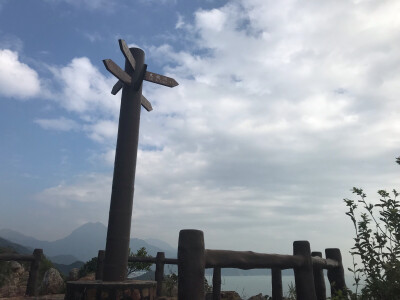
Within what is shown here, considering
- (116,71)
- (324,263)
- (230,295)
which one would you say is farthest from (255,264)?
(230,295)

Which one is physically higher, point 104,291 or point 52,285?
point 104,291

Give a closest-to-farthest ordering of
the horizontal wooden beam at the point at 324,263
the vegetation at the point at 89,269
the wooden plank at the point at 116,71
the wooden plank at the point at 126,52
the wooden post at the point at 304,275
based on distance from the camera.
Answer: the wooden post at the point at 304,275 → the horizontal wooden beam at the point at 324,263 → the wooden plank at the point at 116,71 → the wooden plank at the point at 126,52 → the vegetation at the point at 89,269

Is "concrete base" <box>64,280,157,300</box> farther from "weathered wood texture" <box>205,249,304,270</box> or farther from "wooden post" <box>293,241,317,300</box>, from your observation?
"wooden post" <box>293,241,317,300</box>

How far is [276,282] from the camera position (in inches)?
176

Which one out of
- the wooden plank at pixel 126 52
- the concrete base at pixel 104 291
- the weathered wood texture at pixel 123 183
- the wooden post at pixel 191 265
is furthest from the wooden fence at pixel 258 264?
the wooden plank at pixel 126 52

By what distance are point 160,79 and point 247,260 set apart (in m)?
4.35

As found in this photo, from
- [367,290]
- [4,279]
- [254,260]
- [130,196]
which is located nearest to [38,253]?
[130,196]

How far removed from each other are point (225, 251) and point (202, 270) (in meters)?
0.43

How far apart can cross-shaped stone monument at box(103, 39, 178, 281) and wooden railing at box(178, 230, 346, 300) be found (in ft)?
7.77

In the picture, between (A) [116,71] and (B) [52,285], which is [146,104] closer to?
(A) [116,71]

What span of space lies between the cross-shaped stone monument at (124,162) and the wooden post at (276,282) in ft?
7.49

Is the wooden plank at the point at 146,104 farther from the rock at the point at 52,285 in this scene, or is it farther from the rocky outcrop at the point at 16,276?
the rocky outcrop at the point at 16,276

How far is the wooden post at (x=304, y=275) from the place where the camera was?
13.6 feet

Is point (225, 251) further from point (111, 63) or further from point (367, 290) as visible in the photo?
point (111, 63)
